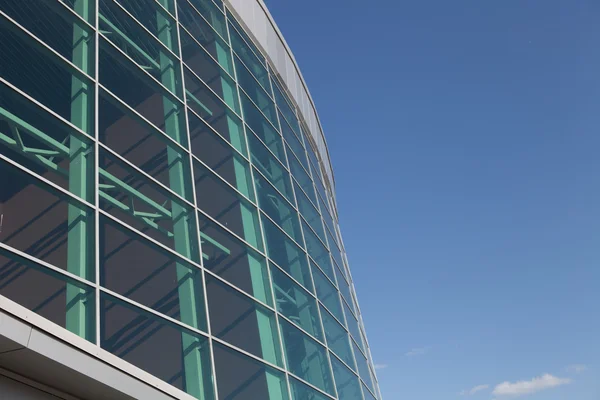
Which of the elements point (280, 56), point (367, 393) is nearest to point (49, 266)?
point (367, 393)

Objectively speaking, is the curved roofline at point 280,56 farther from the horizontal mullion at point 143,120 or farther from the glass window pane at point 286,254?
the horizontal mullion at point 143,120

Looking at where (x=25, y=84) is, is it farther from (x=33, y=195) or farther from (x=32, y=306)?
(x=32, y=306)

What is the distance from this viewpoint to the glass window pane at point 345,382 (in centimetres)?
1366

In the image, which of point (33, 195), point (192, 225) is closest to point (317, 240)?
point (192, 225)

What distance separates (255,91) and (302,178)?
2895 millimetres

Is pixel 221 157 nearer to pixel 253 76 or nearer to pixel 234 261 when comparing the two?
pixel 234 261

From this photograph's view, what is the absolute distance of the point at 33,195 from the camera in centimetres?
1752

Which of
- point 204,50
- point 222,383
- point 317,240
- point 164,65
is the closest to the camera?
point 222,383

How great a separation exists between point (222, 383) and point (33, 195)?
9311 millimetres

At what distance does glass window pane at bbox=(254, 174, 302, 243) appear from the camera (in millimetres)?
13402

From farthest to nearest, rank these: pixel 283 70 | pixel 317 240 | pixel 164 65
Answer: pixel 283 70 < pixel 317 240 < pixel 164 65

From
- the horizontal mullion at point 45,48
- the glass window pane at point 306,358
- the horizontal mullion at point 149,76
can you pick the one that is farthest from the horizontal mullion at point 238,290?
the horizontal mullion at point 149,76

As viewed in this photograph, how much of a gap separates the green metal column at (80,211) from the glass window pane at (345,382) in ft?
25.4

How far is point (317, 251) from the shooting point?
16266 mm
